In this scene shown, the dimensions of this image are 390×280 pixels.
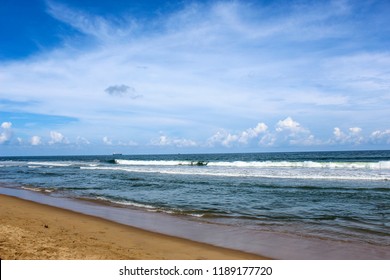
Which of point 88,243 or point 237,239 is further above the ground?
point 88,243

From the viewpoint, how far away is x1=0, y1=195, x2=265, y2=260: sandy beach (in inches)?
251

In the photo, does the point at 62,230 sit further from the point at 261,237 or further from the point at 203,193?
the point at 203,193

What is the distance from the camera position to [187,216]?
467 inches

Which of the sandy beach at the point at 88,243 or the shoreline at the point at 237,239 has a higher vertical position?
the sandy beach at the point at 88,243

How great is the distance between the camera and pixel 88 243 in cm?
755

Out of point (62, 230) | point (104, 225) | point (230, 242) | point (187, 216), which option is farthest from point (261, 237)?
point (62, 230)

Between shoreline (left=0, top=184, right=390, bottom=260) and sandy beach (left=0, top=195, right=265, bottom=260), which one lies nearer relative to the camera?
sandy beach (left=0, top=195, right=265, bottom=260)

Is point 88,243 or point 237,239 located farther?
point 237,239

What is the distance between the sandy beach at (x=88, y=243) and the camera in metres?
6.38

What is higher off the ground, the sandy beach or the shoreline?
the sandy beach

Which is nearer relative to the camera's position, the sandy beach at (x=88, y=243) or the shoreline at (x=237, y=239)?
the sandy beach at (x=88, y=243)

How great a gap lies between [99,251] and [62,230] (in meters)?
2.83
